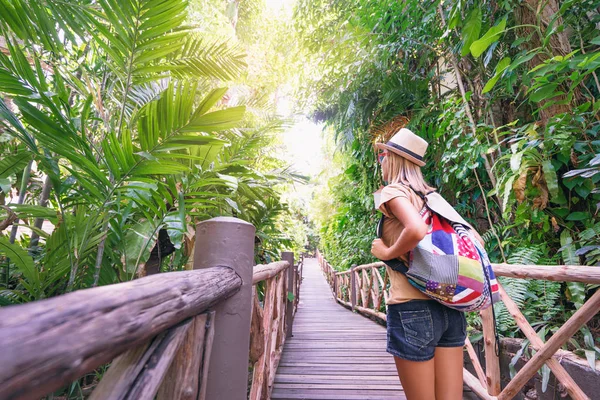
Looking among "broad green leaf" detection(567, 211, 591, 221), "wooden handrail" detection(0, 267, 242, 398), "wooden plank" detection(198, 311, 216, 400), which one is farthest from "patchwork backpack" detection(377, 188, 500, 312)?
"broad green leaf" detection(567, 211, 591, 221)

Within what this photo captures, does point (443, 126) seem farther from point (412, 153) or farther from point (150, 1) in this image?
point (150, 1)

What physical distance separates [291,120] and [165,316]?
1923 mm

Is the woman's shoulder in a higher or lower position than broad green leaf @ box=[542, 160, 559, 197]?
lower

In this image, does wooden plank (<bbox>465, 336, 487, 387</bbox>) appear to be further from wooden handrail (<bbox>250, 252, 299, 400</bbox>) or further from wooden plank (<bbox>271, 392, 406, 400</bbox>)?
wooden handrail (<bbox>250, 252, 299, 400</bbox>)

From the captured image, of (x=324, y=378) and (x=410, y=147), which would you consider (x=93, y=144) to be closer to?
(x=410, y=147)

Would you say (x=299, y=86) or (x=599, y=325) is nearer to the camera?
(x=599, y=325)

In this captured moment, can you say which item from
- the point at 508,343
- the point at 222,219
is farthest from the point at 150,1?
the point at 508,343

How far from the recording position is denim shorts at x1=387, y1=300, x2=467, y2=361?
1.25 meters

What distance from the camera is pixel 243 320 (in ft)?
3.08

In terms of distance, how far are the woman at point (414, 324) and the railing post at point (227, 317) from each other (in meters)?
0.63

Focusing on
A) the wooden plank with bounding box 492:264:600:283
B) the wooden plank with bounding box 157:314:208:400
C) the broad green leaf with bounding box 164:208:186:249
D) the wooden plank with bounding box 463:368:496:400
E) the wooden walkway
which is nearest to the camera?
the wooden plank with bounding box 157:314:208:400

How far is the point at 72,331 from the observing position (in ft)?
1.01

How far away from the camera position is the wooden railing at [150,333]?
0.27 metres

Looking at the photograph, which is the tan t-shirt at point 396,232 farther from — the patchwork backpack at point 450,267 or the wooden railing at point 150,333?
the wooden railing at point 150,333
